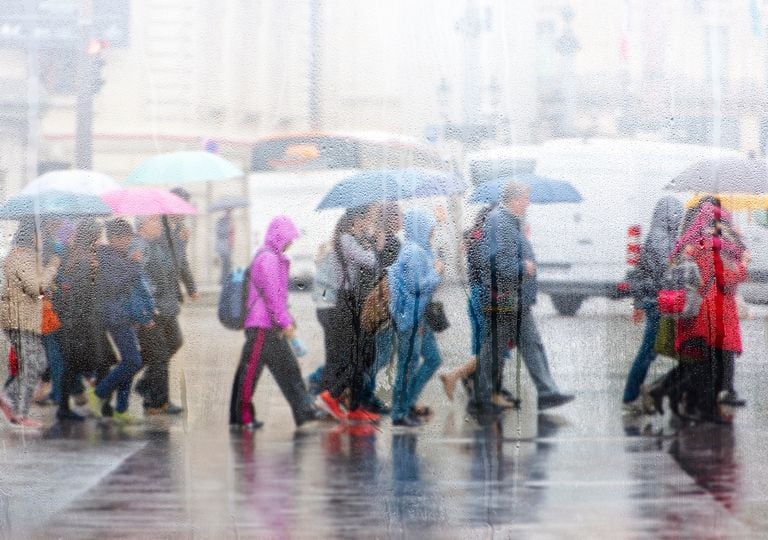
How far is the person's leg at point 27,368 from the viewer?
5.69m

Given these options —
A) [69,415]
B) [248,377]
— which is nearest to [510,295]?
[248,377]

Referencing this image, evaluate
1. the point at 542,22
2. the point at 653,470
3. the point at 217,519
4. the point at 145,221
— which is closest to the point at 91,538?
the point at 217,519

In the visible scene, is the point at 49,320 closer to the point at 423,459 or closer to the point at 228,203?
the point at 228,203

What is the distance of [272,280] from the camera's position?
564 centimetres

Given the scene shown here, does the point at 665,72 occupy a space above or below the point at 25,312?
above

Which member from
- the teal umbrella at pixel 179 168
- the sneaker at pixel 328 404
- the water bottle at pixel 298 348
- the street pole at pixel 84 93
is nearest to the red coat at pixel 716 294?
the sneaker at pixel 328 404

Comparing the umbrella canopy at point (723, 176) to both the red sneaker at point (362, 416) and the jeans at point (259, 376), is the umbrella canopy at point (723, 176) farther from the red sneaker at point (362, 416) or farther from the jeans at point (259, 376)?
the jeans at point (259, 376)

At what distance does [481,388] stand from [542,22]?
142cm

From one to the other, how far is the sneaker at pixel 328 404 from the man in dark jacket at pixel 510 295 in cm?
53

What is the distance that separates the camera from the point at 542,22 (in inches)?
223

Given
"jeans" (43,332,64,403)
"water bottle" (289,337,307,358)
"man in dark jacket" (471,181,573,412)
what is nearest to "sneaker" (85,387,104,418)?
"jeans" (43,332,64,403)

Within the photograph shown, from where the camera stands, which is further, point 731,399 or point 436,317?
point 731,399

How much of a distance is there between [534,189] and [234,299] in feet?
4.00

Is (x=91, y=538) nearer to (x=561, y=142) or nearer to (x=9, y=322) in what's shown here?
(x=9, y=322)
